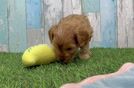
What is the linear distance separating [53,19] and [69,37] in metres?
1.13

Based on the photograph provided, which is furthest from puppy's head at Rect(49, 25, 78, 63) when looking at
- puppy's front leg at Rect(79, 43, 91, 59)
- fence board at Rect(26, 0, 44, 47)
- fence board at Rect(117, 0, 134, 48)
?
fence board at Rect(117, 0, 134, 48)

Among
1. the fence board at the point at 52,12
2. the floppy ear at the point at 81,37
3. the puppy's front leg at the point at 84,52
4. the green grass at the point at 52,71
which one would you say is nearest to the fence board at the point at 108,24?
the fence board at the point at 52,12

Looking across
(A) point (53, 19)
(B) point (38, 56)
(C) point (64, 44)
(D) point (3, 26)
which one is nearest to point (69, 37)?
(C) point (64, 44)

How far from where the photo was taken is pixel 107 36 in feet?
11.8

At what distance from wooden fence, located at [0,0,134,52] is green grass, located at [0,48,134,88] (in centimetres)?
69

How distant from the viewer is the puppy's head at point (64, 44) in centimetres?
247

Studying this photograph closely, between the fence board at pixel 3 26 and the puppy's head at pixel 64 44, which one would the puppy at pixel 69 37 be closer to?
the puppy's head at pixel 64 44

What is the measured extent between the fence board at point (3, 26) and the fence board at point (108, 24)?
921 millimetres

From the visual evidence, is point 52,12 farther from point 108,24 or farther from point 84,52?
point 84,52

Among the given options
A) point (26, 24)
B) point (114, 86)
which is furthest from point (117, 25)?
point (114, 86)

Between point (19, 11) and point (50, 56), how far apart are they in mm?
1189

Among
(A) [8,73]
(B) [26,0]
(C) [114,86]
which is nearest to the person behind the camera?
(C) [114,86]

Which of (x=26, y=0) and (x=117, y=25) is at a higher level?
(x=26, y=0)

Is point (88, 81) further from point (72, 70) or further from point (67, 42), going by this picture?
point (67, 42)
